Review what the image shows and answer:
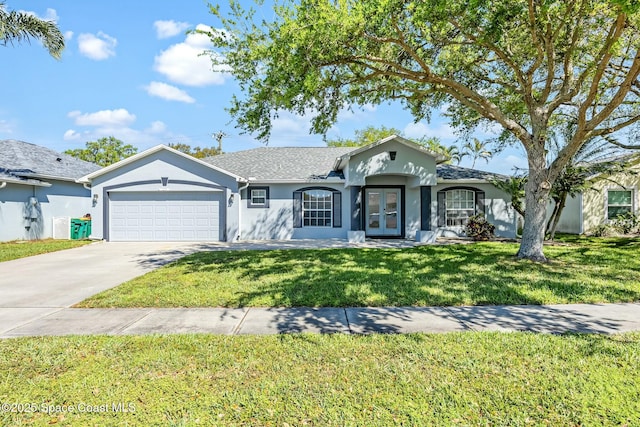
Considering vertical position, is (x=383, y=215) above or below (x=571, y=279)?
above

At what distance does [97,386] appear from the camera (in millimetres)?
3271

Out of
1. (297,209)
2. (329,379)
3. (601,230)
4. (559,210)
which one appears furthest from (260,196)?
(601,230)

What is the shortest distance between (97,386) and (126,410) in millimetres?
572

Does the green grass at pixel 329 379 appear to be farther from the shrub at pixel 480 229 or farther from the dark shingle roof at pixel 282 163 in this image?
the dark shingle roof at pixel 282 163

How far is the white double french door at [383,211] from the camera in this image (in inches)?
666

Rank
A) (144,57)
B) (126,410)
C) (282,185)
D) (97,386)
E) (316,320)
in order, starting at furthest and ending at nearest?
(282,185), (144,57), (316,320), (97,386), (126,410)

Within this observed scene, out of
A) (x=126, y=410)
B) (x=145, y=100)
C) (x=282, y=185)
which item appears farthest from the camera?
Result: (x=145, y=100)

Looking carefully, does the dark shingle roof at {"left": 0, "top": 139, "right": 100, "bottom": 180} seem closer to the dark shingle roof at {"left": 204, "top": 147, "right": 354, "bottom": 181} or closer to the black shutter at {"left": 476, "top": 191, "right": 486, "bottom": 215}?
the dark shingle roof at {"left": 204, "top": 147, "right": 354, "bottom": 181}

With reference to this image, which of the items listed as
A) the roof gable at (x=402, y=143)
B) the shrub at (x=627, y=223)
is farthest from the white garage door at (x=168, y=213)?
the shrub at (x=627, y=223)

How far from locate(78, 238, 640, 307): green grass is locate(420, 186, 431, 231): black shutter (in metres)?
3.96

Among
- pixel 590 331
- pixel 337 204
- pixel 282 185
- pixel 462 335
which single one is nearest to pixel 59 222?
pixel 282 185

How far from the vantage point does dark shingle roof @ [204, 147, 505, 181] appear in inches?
664

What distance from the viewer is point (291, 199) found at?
16578mm

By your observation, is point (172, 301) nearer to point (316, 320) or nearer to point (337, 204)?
point (316, 320)
